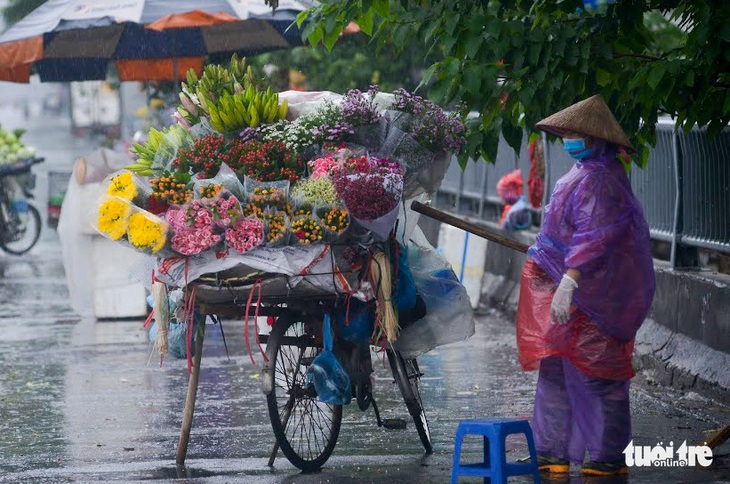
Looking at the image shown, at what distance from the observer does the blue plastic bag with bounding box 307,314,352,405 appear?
291 inches

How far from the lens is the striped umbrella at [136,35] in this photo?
1459 centimetres

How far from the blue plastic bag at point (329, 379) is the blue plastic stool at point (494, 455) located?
82 centimetres

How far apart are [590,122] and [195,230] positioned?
2.06 meters

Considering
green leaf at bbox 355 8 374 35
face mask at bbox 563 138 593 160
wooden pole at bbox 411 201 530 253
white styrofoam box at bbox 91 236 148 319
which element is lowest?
white styrofoam box at bbox 91 236 148 319

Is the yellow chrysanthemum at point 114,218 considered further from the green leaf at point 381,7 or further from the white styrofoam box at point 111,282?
the white styrofoam box at point 111,282

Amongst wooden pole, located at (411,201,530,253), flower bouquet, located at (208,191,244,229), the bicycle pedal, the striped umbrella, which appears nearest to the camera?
flower bouquet, located at (208,191,244,229)

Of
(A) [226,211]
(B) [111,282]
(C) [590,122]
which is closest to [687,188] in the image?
(C) [590,122]

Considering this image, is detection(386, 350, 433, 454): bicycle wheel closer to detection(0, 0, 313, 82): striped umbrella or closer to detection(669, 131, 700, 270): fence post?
detection(669, 131, 700, 270): fence post

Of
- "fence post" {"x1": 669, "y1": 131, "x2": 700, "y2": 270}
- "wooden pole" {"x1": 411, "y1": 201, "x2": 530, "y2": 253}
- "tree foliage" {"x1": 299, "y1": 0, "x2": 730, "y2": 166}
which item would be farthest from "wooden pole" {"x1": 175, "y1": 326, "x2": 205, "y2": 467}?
"fence post" {"x1": 669, "y1": 131, "x2": 700, "y2": 270}

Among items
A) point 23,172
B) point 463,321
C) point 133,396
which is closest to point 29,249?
point 23,172

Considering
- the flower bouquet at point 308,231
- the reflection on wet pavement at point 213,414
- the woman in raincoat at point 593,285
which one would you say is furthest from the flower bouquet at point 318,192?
the reflection on wet pavement at point 213,414

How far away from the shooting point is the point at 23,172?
2297 cm

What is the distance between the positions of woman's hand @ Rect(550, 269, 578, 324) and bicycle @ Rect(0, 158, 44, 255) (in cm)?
1658

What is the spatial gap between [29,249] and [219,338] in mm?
10472
